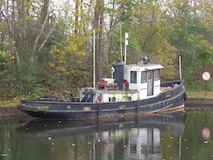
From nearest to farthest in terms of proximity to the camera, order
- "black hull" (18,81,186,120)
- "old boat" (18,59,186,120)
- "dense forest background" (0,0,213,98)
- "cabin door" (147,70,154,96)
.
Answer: "black hull" (18,81,186,120) → "old boat" (18,59,186,120) → "cabin door" (147,70,154,96) → "dense forest background" (0,0,213,98)

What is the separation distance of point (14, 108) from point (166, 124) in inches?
322

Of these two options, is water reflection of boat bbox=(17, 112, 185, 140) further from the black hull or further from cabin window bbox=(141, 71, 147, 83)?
cabin window bbox=(141, 71, 147, 83)

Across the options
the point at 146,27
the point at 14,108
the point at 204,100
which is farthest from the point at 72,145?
the point at 146,27

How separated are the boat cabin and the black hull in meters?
0.39

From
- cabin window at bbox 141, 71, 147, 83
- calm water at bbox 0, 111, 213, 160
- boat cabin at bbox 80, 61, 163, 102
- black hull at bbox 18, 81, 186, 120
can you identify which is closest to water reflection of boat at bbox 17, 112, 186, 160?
calm water at bbox 0, 111, 213, 160

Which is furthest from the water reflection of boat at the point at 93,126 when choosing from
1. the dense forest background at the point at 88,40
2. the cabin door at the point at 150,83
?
the dense forest background at the point at 88,40

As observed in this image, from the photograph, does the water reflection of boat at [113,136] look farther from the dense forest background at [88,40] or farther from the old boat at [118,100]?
the dense forest background at [88,40]

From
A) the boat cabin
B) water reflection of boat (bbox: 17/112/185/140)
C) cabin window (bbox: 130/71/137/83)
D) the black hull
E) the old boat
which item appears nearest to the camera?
water reflection of boat (bbox: 17/112/185/140)

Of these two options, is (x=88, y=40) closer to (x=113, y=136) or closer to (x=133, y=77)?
(x=133, y=77)

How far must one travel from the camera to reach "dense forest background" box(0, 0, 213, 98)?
2377 centimetres

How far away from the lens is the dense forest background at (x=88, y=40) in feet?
78.0

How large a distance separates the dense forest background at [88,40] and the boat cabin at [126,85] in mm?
2899

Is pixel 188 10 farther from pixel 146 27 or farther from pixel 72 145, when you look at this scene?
pixel 72 145

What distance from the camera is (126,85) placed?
2108 centimetres
